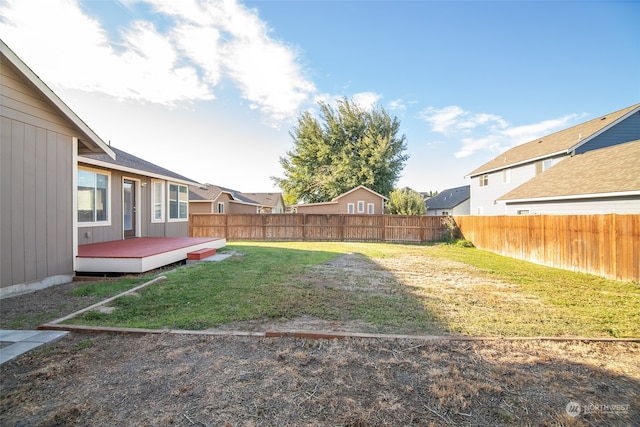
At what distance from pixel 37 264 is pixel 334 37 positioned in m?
11.3

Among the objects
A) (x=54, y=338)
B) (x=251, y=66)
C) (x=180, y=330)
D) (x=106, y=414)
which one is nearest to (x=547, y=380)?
(x=106, y=414)

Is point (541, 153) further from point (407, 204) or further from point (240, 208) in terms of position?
point (240, 208)

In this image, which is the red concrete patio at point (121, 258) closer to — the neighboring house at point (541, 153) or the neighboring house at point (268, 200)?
the neighboring house at point (541, 153)

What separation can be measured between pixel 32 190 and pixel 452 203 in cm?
3318

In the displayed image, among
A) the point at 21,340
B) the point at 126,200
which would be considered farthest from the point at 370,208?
the point at 21,340

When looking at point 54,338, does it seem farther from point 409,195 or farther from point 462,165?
point 462,165

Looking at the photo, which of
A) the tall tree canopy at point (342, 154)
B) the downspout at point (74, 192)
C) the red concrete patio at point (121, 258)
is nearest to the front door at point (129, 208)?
the red concrete patio at point (121, 258)

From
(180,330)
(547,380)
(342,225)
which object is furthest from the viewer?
(342,225)

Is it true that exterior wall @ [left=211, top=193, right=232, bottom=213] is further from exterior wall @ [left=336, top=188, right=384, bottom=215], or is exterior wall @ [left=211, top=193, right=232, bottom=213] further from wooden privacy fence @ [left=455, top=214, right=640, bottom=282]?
wooden privacy fence @ [left=455, top=214, right=640, bottom=282]

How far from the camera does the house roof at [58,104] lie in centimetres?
468

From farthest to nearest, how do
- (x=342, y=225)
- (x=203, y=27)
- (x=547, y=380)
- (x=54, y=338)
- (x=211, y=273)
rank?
(x=342, y=225) → (x=203, y=27) → (x=211, y=273) → (x=54, y=338) → (x=547, y=380)

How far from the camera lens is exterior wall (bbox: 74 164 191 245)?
7777mm

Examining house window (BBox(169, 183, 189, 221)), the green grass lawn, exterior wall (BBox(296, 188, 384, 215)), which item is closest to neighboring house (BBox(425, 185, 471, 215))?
exterior wall (BBox(296, 188, 384, 215))

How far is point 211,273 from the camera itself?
261 inches
